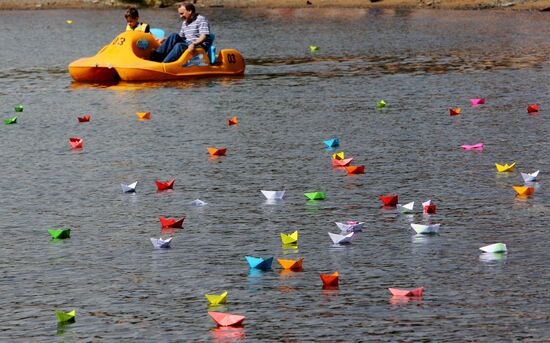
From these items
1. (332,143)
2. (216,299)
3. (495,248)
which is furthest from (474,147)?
(216,299)

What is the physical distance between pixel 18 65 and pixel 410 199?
16.8 meters

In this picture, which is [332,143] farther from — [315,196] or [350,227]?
[350,227]

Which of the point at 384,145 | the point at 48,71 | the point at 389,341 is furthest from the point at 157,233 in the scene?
the point at 48,71

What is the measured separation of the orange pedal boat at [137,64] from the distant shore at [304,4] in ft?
68.3

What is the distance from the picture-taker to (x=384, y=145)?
13.4 metres

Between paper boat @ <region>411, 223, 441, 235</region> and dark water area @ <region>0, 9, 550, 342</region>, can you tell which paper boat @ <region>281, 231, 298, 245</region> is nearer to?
dark water area @ <region>0, 9, 550, 342</region>

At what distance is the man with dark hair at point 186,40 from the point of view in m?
21.3

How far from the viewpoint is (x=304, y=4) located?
46750 mm

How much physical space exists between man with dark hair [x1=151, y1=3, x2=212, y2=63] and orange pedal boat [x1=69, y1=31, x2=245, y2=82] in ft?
0.45

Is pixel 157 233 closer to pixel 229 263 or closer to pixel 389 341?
pixel 229 263

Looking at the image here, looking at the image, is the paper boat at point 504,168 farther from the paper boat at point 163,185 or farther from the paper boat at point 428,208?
the paper boat at point 163,185

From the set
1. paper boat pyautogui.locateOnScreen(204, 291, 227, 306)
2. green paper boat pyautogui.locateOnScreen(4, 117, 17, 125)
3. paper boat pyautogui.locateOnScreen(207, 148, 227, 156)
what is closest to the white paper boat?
paper boat pyautogui.locateOnScreen(204, 291, 227, 306)

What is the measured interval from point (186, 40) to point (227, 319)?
15.1m

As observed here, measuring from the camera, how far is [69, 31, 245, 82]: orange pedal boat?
20.8 metres
